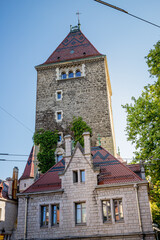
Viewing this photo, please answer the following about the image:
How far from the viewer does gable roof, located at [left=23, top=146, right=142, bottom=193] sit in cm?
1636

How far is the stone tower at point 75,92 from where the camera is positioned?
29844 mm

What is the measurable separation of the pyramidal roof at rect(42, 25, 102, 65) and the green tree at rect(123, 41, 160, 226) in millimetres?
14892

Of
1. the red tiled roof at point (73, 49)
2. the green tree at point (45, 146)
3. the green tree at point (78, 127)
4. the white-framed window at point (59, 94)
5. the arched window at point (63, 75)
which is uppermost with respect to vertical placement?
the red tiled roof at point (73, 49)

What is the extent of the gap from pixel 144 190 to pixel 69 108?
17.5 meters

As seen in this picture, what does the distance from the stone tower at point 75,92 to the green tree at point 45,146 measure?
959 mm

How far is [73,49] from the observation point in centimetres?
3625

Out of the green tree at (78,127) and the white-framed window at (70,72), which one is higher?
the white-framed window at (70,72)

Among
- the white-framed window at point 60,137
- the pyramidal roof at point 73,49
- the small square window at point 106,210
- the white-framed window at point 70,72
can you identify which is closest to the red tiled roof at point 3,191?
the white-framed window at point 60,137

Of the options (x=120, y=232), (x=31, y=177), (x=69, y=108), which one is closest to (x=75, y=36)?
(x=69, y=108)

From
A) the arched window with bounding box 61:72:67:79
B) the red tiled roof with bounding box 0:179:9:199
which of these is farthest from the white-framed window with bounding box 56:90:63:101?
the red tiled roof with bounding box 0:179:9:199

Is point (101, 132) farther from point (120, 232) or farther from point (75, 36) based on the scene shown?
point (75, 36)

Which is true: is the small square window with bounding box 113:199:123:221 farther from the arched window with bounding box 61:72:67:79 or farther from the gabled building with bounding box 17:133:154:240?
the arched window with bounding box 61:72:67:79

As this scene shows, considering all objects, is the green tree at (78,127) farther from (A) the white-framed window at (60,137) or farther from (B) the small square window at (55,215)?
(B) the small square window at (55,215)

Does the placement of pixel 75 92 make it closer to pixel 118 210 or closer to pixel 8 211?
pixel 8 211
